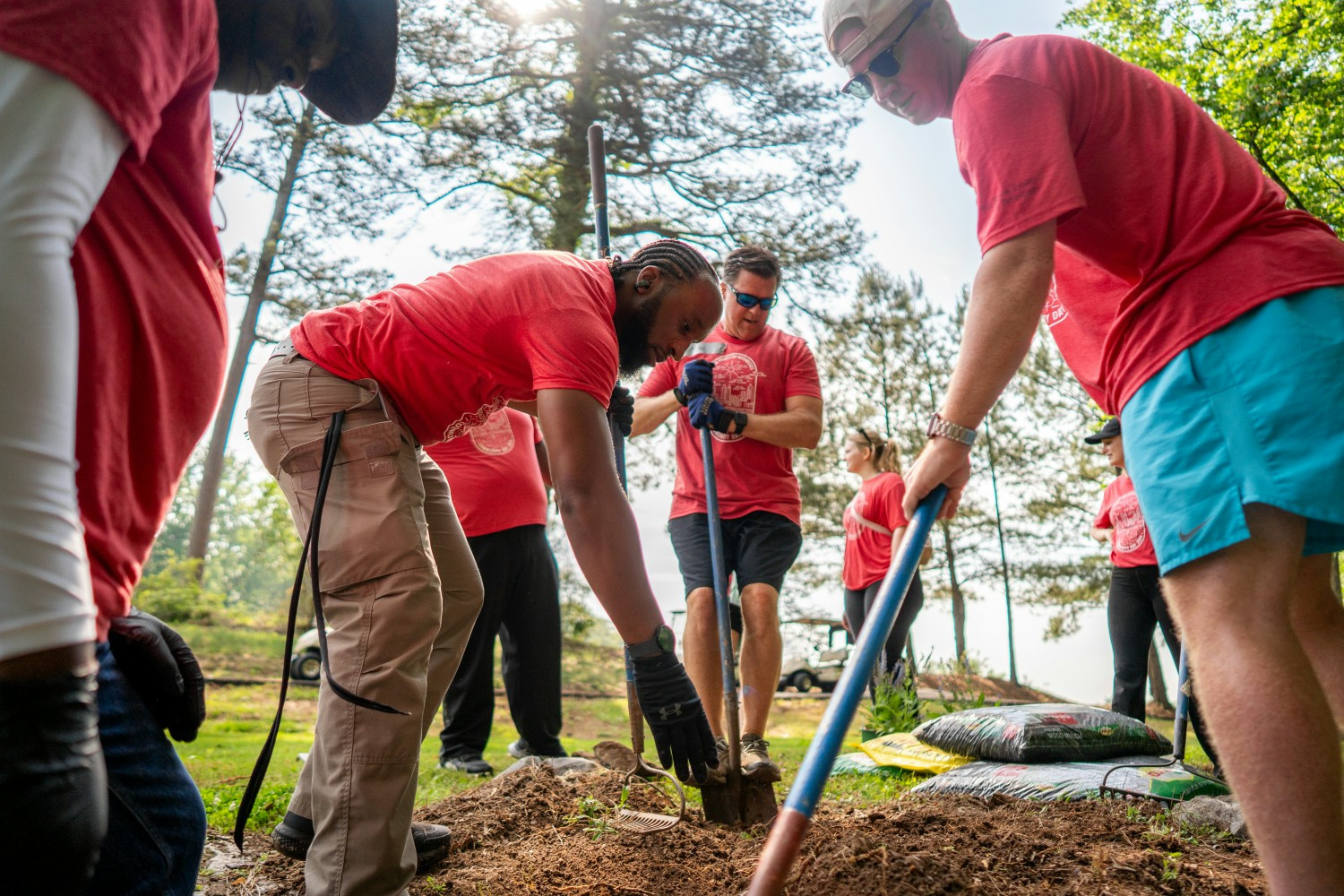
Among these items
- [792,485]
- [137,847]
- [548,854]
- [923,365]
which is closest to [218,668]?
[792,485]

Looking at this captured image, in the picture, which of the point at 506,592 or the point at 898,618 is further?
the point at 898,618

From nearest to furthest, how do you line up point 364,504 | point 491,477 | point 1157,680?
1. point 364,504
2. point 491,477
3. point 1157,680

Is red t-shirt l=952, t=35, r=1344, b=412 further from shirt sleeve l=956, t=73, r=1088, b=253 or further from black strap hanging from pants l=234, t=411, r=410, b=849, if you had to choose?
black strap hanging from pants l=234, t=411, r=410, b=849

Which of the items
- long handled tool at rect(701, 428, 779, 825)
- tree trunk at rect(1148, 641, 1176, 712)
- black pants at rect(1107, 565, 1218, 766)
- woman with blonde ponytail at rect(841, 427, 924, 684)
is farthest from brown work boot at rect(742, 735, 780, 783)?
tree trunk at rect(1148, 641, 1176, 712)

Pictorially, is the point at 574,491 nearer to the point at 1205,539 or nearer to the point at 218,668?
the point at 1205,539

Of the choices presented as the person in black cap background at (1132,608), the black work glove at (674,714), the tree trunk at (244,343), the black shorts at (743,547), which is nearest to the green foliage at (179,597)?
the tree trunk at (244,343)

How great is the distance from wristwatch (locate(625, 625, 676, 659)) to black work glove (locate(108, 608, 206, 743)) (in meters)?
1.15

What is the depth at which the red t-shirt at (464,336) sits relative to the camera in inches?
89.4

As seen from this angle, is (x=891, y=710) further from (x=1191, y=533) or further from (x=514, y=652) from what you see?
(x=1191, y=533)

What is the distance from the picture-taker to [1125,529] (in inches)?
216

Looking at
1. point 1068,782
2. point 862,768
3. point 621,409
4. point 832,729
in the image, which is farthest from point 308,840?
point 862,768

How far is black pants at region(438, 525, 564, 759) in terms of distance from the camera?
4484 millimetres

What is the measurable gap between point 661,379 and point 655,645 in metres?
2.66

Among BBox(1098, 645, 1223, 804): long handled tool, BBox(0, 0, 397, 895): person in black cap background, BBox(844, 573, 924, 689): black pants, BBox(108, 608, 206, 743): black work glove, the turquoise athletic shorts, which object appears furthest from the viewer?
BBox(844, 573, 924, 689): black pants
